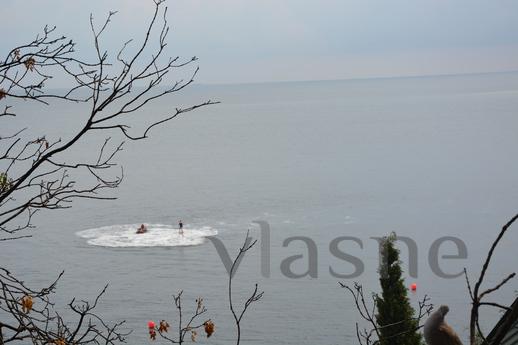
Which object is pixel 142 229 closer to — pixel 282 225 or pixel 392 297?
pixel 282 225

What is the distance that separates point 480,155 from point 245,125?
7440cm

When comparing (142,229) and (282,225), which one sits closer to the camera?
(142,229)

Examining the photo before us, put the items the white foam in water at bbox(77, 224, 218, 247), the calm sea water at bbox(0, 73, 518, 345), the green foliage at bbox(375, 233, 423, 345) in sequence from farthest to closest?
1. the white foam in water at bbox(77, 224, 218, 247)
2. the calm sea water at bbox(0, 73, 518, 345)
3. the green foliage at bbox(375, 233, 423, 345)

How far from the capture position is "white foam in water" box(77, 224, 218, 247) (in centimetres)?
4222

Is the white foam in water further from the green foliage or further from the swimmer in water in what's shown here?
the green foliage

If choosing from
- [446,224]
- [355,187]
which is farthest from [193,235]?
[355,187]

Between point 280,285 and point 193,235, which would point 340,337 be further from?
point 193,235

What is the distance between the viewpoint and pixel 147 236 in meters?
44.2

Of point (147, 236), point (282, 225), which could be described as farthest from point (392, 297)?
point (147, 236)

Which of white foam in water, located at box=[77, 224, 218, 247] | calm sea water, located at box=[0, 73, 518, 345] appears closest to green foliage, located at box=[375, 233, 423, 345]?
calm sea water, located at box=[0, 73, 518, 345]

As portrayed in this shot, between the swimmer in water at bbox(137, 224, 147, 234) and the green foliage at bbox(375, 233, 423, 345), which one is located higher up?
the swimmer in water at bbox(137, 224, 147, 234)

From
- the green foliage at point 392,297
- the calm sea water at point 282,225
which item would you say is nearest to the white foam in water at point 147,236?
the calm sea water at point 282,225

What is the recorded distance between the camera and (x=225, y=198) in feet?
182

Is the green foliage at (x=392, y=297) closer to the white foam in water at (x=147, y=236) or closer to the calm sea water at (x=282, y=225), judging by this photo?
the calm sea water at (x=282, y=225)
